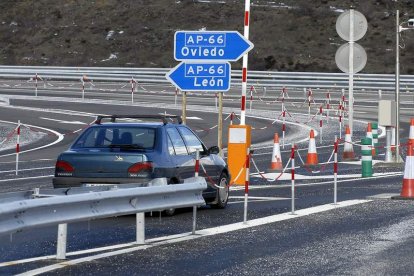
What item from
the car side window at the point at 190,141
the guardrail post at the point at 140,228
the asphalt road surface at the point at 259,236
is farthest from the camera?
the car side window at the point at 190,141

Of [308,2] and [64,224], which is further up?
[308,2]

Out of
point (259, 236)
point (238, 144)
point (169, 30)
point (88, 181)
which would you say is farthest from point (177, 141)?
point (169, 30)

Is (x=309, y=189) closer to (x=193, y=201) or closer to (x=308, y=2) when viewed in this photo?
(x=193, y=201)

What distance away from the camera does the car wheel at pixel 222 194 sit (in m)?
18.3

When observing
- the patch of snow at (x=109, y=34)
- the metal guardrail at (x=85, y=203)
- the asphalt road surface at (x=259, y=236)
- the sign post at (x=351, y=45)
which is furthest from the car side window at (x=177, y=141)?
the patch of snow at (x=109, y=34)

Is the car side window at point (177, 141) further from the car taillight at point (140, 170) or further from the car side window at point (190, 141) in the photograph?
the car taillight at point (140, 170)

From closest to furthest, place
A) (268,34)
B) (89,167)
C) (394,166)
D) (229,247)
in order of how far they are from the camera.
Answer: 1. (229,247)
2. (89,167)
3. (394,166)
4. (268,34)

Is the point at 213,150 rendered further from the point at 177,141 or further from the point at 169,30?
the point at 169,30

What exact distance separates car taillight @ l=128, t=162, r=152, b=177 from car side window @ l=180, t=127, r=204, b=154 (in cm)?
151

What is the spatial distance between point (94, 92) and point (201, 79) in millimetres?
34597

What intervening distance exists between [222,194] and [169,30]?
170 ft

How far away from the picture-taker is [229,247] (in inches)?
519

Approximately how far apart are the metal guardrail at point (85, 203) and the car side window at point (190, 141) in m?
3.25

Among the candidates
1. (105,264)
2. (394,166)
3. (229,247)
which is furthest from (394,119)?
(105,264)
